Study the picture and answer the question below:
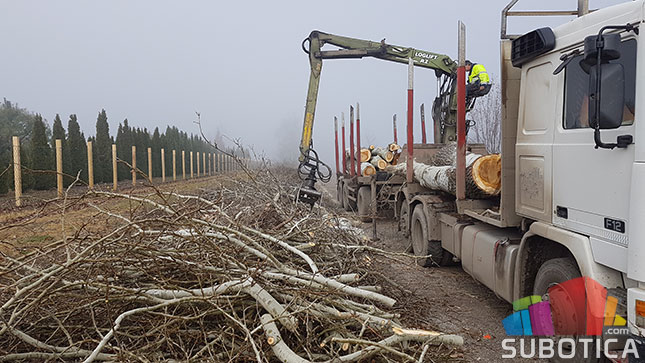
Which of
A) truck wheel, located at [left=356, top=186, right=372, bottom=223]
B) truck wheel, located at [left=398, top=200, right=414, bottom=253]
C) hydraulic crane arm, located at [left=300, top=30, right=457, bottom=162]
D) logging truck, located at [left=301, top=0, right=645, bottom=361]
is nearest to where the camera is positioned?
logging truck, located at [left=301, top=0, right=645, bottom=361]

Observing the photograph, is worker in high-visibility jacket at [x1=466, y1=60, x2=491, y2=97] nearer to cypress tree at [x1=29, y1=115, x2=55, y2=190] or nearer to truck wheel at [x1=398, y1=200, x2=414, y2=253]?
truck wheel at [x1=398, y1=200, x2=414, y2=253]

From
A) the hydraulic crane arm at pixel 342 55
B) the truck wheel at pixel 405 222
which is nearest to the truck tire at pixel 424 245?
the truck wheel at pixel 405 222

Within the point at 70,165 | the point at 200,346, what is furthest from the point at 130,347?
the point at 70,165

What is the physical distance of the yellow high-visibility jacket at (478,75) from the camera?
25.2 feet

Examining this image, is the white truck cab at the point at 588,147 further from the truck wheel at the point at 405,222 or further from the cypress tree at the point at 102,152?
the cypress tree at the point at 102,152

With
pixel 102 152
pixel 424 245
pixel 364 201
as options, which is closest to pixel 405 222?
pixel 424 245

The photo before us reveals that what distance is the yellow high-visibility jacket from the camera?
25.2ft

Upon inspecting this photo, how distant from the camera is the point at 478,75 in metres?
7.74

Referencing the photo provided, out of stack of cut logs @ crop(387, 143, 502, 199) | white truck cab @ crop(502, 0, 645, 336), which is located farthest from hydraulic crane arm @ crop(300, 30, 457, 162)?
white truck cab @ crop(502, 0, 645, 336)

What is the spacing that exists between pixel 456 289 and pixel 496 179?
157 cm

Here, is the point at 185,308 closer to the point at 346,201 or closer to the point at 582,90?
the point at 582,90

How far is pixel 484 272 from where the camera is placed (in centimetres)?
472

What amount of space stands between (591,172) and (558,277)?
834mm

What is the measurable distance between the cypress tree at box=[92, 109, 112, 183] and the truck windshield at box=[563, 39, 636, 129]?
25.1 meters
